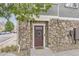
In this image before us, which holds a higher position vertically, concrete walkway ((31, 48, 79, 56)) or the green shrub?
the green shrub

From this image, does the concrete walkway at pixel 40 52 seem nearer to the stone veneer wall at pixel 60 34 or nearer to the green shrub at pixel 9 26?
the stone veneer wall at pixel 60 34

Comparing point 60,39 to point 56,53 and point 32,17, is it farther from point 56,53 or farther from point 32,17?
point 32,17

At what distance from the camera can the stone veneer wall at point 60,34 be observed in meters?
3.31

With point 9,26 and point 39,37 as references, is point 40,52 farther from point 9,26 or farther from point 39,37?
point 9,26

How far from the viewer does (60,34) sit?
3.32 m

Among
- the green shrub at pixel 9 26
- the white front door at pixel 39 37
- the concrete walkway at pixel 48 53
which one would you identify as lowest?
the concrete walkway at pixel 48 53

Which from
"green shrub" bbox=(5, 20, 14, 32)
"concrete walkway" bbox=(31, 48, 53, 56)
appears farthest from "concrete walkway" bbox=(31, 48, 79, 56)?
"green shrub" bbox=(5, 20, 14, 32)

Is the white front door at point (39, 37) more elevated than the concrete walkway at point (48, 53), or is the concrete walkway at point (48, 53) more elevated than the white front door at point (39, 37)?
the white front door at point (39, 37)

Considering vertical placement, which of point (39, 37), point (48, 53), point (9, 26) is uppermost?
point (9, 26)

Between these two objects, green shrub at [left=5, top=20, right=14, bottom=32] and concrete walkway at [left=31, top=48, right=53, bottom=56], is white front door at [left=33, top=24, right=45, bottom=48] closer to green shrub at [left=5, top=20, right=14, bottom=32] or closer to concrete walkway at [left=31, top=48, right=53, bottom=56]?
concrete walkway at [left=31, top=48, right=53, bottom=56]

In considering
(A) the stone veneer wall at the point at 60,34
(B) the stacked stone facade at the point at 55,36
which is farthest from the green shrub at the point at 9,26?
(A) the stone veneer wall at the point at 60,34

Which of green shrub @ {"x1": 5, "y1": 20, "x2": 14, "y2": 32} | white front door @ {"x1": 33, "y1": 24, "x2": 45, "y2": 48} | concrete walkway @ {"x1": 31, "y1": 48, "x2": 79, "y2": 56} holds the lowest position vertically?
concrete walkway @ {"x1": 31, "y1": 48, "x2": 79, "y2": 56}

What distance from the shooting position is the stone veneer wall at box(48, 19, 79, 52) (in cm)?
331

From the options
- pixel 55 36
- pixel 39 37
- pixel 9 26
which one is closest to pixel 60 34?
pixel 55 36
